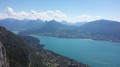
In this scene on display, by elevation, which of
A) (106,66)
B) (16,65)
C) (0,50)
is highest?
(0,50)

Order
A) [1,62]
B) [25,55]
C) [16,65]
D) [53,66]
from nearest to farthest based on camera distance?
[1,62]
[16,65]
[25,55]
[53,66]

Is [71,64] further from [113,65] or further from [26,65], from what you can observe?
[26,65]

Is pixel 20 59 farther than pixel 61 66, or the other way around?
pixel 61 66

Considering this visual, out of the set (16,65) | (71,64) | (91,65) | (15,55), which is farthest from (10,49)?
(91,65)

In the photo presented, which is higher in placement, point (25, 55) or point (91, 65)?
point (25, 55)

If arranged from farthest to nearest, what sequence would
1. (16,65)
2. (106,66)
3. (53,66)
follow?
(106,66), (53,66), (16,65)

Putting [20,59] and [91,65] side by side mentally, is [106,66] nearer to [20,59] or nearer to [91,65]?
[91,65]

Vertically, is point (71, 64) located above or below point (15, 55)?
below

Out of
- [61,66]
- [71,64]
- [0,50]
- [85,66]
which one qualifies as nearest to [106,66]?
[85,66]

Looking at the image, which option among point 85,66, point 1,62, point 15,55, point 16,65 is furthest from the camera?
point 85,66
